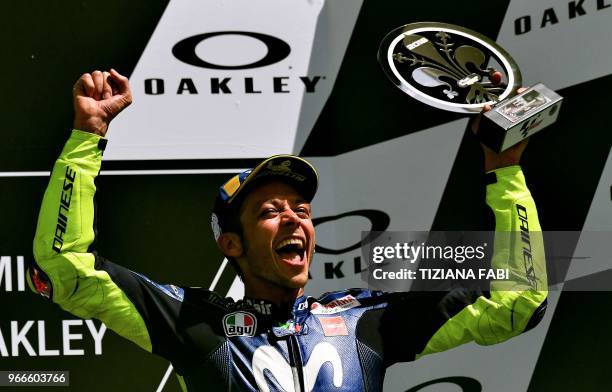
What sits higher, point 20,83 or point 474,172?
point 20,83

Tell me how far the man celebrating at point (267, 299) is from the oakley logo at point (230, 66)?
1031 millimetres

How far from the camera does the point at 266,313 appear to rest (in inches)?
111

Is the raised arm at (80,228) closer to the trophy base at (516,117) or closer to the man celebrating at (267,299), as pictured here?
the man celebrating at (267,299)

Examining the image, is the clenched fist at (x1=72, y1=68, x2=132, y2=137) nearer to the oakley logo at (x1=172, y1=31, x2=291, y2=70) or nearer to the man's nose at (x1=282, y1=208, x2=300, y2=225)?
the man's nose at (x1=282, y1=208, x2=300, y2=225)

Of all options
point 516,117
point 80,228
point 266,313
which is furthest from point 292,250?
point 516,117

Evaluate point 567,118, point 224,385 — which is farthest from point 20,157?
point 567,118

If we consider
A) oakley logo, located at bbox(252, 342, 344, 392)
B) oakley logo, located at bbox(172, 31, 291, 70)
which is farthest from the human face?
oakley logo, located at bbox(172, 31, 291, 70)

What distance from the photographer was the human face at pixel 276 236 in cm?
279

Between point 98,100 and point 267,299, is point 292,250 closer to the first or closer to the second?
point 267,299

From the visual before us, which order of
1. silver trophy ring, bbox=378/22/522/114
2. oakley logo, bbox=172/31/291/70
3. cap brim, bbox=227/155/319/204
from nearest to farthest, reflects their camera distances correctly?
cap brim, bbox=227/155/319/204, silver trophy ring, bbox=378/22/522/114, oakley logo, bbox=172/31/291/70

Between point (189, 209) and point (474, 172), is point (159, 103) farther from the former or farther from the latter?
point (474, 172)

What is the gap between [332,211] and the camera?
3.83 meters

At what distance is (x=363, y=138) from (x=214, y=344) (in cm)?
134

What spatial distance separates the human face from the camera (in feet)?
9.16
